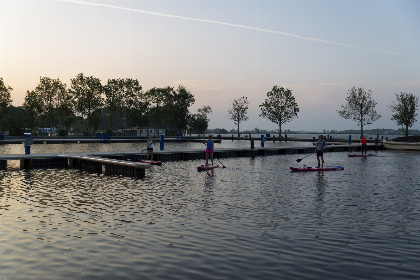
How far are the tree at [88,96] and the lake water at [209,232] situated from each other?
98.2 metres

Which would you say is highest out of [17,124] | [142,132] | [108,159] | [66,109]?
[66,109]

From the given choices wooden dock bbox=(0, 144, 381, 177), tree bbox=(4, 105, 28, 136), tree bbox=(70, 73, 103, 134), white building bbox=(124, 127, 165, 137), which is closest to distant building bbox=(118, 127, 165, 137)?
white building bbox=(124, 127, 165, 137)

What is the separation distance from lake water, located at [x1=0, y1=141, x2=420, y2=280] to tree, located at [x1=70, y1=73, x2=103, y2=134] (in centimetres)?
9824

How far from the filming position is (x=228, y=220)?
13695 millimetres

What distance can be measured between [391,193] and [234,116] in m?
115

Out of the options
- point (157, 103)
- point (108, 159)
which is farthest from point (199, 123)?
point (108, 159)

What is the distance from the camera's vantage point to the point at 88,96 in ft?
382

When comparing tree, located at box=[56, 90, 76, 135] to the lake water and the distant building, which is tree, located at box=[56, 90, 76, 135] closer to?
the distant building

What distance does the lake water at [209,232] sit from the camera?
29.2 ft

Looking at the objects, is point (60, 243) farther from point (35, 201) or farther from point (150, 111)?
point (150, 111)

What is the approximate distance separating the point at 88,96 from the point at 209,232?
110887 millimetres

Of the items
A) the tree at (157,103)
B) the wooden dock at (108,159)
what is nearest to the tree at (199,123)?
the tree at (157,103)

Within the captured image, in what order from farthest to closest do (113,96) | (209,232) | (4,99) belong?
1. (113,96)
2. (4,99)
3. (209,232)

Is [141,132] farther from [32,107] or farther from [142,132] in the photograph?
[32,107]
